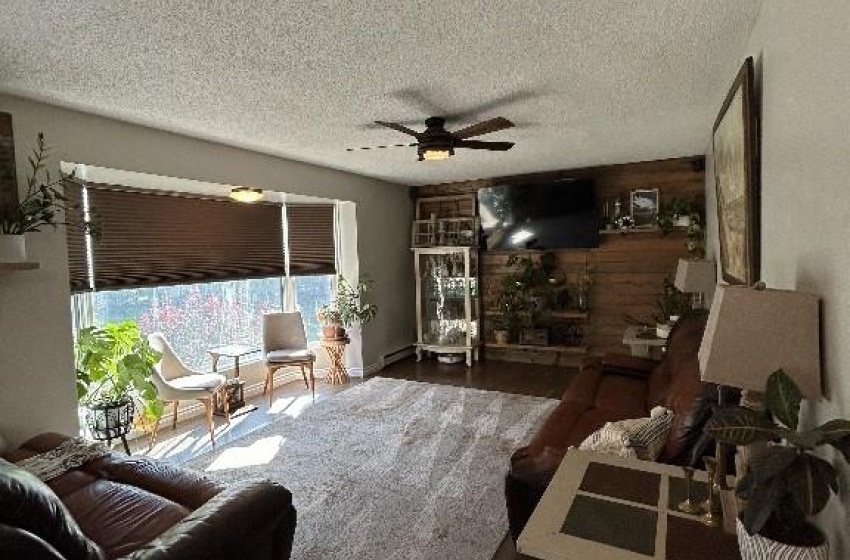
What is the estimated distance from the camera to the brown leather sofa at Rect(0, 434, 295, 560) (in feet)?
3.87

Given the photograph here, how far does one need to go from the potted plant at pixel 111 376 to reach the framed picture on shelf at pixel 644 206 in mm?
4974

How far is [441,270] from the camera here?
6.09 m

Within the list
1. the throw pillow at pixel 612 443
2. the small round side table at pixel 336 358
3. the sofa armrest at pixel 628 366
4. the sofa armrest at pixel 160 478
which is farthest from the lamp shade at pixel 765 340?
the small round side table at pixel 336 358

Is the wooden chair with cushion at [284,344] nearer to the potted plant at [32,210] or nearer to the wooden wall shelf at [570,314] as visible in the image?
the potted plant at [32,210]

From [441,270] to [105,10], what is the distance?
475 cm

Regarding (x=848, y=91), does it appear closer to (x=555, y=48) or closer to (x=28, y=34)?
(x=555, y=48)

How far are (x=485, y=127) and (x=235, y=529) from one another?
2380 mm

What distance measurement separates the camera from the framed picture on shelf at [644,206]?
500 cm

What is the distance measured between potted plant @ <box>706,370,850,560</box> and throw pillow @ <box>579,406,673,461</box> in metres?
0.81

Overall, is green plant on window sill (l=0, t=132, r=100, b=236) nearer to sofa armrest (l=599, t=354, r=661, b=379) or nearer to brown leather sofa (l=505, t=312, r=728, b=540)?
brown leather sofa (l=505, t=312, r=728, b=540)

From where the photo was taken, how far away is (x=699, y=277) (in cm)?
355

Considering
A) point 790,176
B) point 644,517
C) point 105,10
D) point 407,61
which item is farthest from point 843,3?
point 105,10

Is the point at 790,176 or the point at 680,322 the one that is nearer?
the point at 790,176

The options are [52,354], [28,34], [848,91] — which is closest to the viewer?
[848,91]
